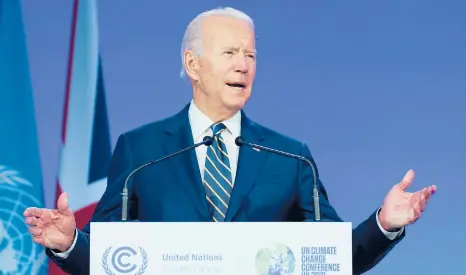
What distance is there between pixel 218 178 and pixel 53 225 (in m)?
0.59

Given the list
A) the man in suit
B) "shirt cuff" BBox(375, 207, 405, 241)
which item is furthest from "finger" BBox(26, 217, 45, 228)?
"shirt cuff" BBox(375, 207, 405, 241)

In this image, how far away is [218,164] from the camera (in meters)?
2.52

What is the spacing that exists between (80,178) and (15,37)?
838mm

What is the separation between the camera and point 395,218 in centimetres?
218

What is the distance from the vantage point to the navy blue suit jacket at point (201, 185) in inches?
95.8

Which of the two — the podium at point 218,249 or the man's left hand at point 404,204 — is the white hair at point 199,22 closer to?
the man's left hand at point 404,204

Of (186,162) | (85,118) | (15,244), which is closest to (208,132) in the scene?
(186,162)

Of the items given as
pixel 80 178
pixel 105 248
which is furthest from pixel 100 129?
pixel 105 248

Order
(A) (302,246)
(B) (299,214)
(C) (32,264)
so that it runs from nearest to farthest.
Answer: (A) (302,246)
(B) (299,214)
(C) (32,264)

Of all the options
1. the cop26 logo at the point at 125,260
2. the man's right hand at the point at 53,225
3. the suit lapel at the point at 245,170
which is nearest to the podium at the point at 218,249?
the cop26 logo at the point at 125,260

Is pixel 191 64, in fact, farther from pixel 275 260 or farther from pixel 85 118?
pixel 85 118

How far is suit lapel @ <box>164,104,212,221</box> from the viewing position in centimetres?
245

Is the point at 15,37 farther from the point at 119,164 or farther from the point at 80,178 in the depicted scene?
the point at 119,164

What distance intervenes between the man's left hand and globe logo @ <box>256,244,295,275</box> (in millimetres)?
402
